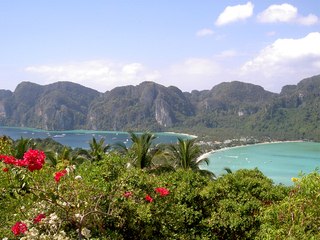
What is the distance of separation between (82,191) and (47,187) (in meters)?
0.67

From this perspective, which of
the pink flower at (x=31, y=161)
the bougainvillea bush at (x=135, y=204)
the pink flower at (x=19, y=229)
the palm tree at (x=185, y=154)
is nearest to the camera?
the pink flower at (x=31, y=161)

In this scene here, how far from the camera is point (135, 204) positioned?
8812mm

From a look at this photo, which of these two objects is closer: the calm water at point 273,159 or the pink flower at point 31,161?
the pink flower at point 31,161

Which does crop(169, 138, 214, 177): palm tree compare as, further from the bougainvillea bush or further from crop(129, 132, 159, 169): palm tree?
the bougainvillea bush

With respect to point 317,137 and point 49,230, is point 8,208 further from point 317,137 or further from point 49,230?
point 317,137

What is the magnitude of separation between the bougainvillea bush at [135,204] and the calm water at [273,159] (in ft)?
279

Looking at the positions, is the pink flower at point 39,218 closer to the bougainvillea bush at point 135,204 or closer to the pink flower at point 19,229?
the bougainvillea bush at point 135,204

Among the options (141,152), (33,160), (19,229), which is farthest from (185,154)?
(33,160)

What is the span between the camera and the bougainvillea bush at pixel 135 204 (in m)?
6.81

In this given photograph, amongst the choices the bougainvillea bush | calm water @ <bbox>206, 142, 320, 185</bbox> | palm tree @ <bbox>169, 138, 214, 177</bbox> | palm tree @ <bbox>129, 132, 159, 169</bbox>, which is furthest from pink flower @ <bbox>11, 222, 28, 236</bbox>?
calm water @ <bbox>206, 142, 320, 185</bbox>

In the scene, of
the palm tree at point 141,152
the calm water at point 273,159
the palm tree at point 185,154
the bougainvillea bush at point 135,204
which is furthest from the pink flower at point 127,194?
the calm water at point 273,159

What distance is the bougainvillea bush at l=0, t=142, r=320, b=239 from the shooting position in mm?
6812

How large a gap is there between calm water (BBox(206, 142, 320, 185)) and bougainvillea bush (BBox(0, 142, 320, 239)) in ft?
279

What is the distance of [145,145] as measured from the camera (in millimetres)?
22172
